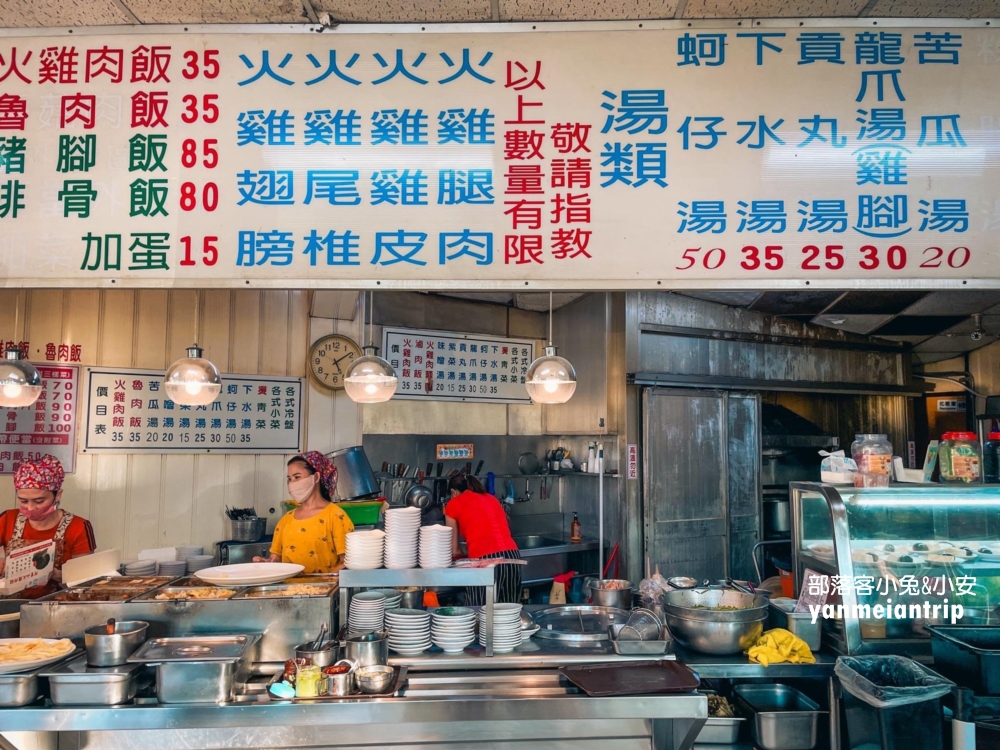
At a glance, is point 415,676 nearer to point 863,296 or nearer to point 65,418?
point 65,418

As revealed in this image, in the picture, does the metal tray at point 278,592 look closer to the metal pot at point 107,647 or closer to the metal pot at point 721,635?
the metal pot at point 107,647

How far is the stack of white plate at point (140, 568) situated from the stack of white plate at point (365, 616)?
91.7 inches

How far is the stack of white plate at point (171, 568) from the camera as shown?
4.65 metres

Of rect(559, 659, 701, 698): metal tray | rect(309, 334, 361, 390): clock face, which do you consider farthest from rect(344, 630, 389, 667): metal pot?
rect(309, 334, 361, 390): clock face

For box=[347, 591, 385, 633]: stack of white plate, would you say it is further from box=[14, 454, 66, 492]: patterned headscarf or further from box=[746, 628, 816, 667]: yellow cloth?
box=[14, 454, 66, 492]: patterned headscarf

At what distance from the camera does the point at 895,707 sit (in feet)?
8.10

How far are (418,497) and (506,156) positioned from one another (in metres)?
3.96

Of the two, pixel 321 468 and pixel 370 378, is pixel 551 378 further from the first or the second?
pixel 321 468

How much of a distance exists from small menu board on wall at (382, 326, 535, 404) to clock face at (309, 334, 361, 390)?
0.36 m

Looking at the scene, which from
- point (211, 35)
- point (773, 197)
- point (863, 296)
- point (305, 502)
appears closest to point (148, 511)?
point (305, 502)

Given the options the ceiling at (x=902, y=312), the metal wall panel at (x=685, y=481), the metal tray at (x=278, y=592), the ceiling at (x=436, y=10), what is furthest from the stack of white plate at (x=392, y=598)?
the ceiling at (x=902, y=312)

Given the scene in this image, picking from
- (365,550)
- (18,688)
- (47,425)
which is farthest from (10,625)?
(47,425)

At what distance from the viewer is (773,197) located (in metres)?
2.41

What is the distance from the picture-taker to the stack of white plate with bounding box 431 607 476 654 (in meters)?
2.86
